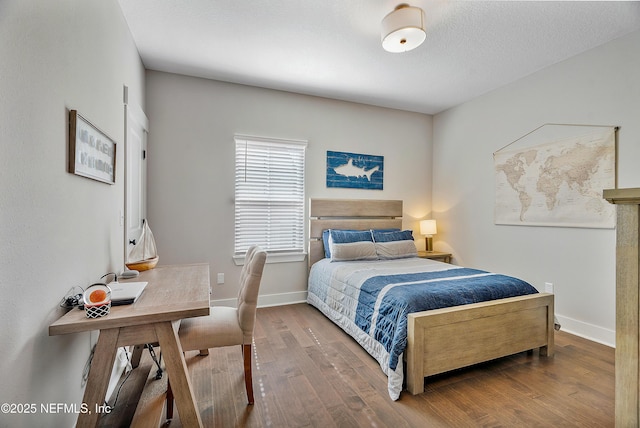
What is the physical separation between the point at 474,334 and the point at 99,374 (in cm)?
223

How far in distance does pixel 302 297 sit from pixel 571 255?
116 inches

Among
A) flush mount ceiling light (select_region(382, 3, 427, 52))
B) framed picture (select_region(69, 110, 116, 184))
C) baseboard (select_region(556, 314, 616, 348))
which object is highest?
flush mount ceiling light (select_region(382, 3, 427, 52))

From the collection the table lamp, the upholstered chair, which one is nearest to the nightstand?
the table lamp

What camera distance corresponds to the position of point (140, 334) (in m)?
1.31

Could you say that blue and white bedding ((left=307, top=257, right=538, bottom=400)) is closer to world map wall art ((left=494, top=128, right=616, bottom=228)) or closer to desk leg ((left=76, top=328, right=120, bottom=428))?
world map wall art ((left=494, top=128, right=616, bottom=228))

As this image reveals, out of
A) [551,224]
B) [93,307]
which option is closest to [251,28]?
[93,307]

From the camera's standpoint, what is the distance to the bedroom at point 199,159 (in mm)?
1081

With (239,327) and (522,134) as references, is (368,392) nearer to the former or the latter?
(239,327)

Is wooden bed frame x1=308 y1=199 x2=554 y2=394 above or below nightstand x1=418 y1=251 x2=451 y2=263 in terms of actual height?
below

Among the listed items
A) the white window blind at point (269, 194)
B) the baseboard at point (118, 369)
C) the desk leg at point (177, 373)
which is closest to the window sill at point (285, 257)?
the white window blind at point (269, 194)

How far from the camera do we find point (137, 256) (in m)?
2.25

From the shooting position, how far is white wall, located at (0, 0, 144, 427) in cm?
99

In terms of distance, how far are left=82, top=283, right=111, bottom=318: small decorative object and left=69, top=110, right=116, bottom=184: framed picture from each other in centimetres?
58

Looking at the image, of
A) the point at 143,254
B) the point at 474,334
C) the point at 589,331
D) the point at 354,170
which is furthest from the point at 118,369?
the point at 589,331
